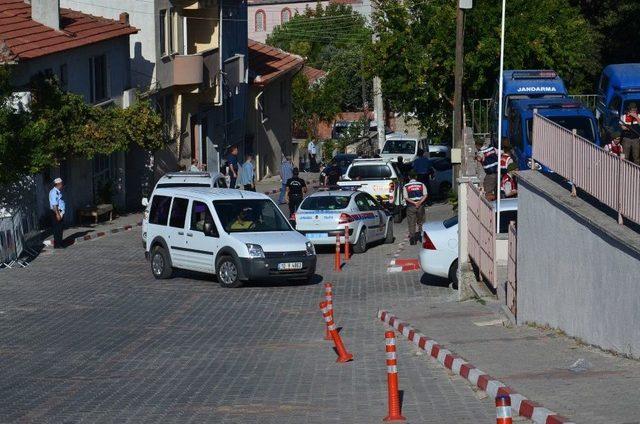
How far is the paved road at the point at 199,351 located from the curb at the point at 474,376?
0.18 metres

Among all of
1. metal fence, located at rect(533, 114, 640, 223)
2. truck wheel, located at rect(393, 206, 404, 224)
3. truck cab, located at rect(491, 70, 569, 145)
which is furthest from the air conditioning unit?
metal fence, located at rect(533, 114, 640, 223)

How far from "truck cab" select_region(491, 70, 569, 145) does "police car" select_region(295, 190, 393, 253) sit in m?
5.98

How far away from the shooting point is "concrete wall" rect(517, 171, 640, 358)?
12344 mm

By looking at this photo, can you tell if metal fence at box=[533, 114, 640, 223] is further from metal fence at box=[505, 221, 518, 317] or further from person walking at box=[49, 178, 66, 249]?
person walking at box=[49, 178, 66, 249]

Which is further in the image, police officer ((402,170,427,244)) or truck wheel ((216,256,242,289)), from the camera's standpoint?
police officer ((402,170,427,244))

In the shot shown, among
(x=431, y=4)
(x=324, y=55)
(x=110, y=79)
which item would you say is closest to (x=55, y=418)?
(x=110, y=79)

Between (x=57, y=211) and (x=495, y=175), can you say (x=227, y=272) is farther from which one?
(x=495, y=175)

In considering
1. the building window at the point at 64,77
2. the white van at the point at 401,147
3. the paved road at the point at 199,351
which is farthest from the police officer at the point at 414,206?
the white van at the point at 401,147

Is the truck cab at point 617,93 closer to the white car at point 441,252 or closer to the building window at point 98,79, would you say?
the white car at point 441,252

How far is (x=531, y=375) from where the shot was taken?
12258 mm

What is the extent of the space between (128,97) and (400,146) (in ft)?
54.3

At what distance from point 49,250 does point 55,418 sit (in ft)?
59.5

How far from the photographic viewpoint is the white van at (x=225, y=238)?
933 inches

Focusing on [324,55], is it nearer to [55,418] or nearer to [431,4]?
[431,4]
